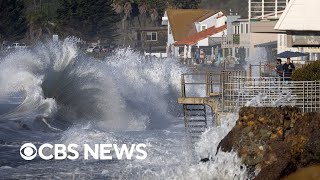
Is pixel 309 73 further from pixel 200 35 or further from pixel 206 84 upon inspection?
pixel 200 35

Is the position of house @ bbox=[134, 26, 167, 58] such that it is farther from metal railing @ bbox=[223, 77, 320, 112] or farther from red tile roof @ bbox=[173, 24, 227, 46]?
metal railing @ bbox=[223, 77, 320, 112]

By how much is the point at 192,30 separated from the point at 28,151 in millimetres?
90087

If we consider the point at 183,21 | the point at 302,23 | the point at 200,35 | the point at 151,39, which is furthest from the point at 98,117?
the point at 151,39

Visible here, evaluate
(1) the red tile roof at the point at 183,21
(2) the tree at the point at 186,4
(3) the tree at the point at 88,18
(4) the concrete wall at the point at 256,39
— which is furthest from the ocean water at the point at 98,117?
(2) the tree at the point at 186,4

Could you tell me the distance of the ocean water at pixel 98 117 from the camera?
2492 cm

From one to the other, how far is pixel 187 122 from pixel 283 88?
3.89 m

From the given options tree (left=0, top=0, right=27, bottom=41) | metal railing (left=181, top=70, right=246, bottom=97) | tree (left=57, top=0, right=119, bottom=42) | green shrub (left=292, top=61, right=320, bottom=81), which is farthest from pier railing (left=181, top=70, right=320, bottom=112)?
tree (left=57, top=0, right=119, bottom=42)

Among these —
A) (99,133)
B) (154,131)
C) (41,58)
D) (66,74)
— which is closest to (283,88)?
(99,133)

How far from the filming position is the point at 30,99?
157 ft

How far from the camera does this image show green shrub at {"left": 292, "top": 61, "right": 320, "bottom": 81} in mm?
25134

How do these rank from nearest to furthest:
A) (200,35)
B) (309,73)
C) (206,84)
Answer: (309,73)
(206,84)
(200,35)

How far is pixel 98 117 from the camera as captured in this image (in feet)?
144

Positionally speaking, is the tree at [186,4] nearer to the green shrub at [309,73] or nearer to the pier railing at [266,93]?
the pier railing at [266,93]

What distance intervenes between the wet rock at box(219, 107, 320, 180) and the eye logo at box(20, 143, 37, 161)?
8.14 m
